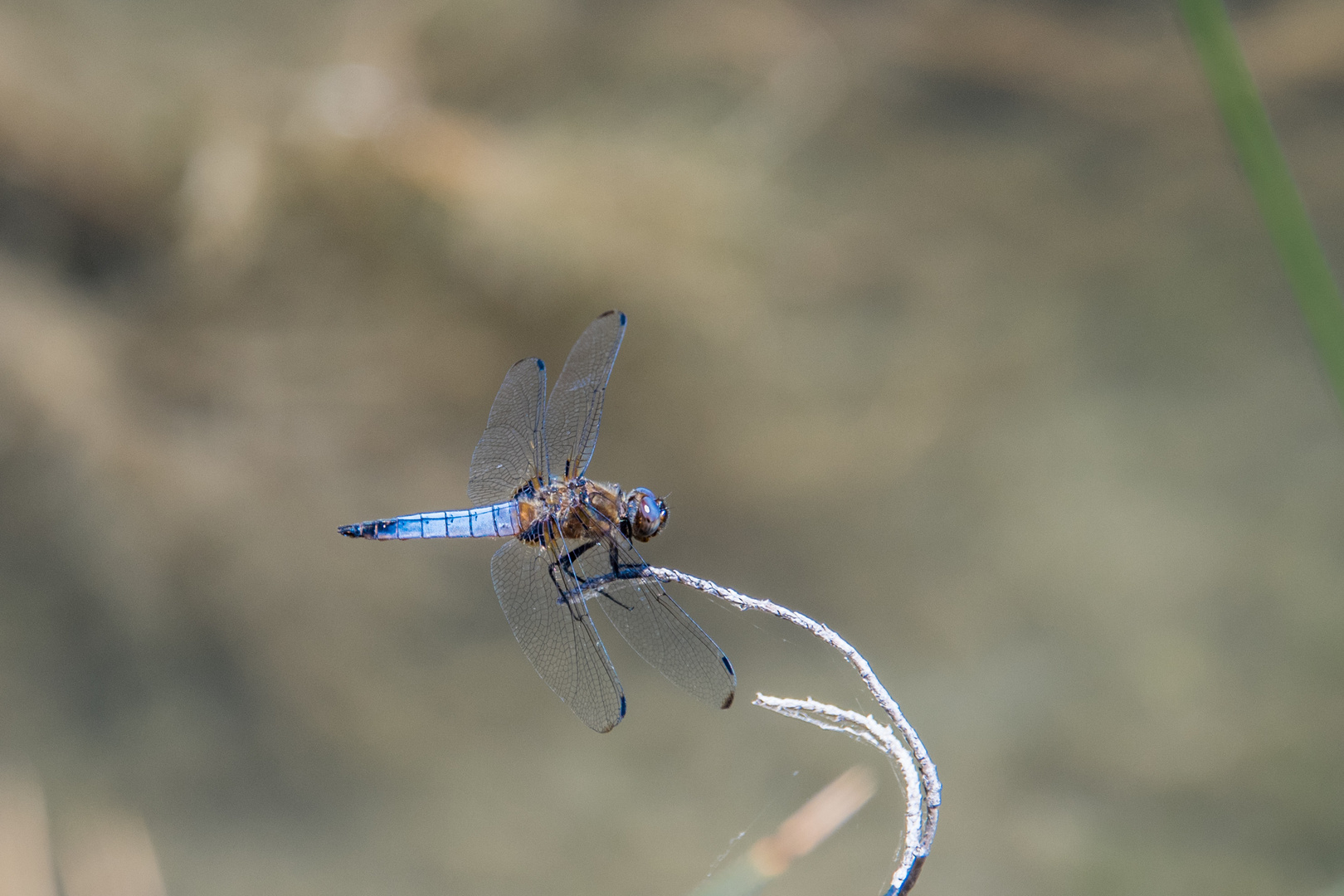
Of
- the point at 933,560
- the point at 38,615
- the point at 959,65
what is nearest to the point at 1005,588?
the point at 933,560

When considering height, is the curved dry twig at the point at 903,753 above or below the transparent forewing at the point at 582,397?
below

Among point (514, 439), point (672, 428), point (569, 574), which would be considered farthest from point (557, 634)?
point (672, 428)

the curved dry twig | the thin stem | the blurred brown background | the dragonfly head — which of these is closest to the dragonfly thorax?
the dragonfly head

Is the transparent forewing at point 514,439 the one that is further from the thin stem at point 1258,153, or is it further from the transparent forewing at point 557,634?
the thin stem at point 1258,153

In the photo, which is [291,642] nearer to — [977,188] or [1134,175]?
[977,188]

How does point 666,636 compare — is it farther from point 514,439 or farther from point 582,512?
point 514,439

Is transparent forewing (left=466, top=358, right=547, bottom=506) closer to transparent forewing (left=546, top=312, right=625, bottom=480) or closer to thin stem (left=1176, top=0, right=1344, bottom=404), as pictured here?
transparent forewing (left=546, top=312, right=625, bottom=480)

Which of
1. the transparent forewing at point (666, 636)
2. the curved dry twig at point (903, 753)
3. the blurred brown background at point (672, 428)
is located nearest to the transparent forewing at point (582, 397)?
the transparent forewing at point (666, 636)
